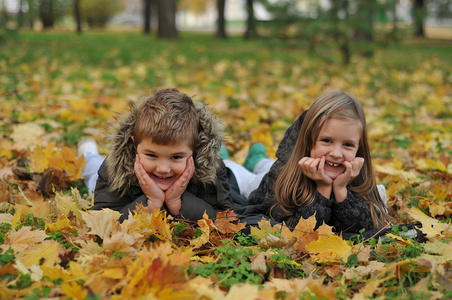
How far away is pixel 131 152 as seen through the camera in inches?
101

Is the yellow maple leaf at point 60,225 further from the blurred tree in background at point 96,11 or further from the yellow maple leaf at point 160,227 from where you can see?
the blurred tree in background at point 96,11

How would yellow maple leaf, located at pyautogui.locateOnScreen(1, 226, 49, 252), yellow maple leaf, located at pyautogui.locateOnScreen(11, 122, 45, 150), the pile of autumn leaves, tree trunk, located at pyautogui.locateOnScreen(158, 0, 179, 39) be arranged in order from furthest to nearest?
tree trunk, located at pyautogui.locateOnScreen(158, 0, 179, 39) < yellow maple leaf, located at pyautogui.locateOnScreen(11, 122, 45, 150) < yellow maple leaf, located at pyautogui.locateOnScreen(1, 226, 49, 252) < the pile of autumn leaves

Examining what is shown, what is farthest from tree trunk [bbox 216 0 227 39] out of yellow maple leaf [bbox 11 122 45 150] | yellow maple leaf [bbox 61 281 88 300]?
yellow maple leaf [bbox 61 281 88 300]

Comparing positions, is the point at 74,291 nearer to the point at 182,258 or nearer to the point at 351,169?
the point at 182,258

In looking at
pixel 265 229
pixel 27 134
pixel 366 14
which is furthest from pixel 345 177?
pixel 366 14

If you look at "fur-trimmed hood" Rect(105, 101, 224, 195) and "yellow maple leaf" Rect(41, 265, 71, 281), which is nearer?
"yellow maple leaf" Rect(41, 265, 71, 281)

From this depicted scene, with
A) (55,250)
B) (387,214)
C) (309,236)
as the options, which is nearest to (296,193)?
(309,236)

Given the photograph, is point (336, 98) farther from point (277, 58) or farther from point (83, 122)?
point (277, 58)

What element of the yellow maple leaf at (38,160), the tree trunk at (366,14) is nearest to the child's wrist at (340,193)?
the yellow maple leaf at (38,160)

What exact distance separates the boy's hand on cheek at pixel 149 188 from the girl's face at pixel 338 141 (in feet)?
3.02

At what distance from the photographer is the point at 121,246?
202cm

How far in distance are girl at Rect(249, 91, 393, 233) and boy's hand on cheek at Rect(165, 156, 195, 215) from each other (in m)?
0.56

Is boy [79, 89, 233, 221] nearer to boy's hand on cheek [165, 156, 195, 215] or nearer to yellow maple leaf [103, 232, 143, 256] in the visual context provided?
boy's hand on cheek [165, 156, 195, 215]

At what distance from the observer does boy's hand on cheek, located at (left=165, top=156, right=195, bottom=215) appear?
2441mm
